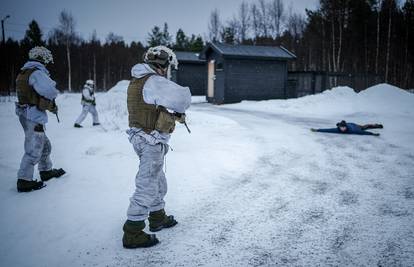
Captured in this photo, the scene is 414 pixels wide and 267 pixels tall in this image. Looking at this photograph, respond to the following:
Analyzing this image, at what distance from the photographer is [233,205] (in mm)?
3936

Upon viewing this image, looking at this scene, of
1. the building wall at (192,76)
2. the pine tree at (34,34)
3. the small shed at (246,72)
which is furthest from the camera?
the pine tree at (34,34)

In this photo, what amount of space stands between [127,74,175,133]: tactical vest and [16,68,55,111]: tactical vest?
2.22 metres

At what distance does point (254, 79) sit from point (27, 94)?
737 inches

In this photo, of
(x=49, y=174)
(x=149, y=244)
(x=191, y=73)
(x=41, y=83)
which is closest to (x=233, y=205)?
(x=149, y=244)

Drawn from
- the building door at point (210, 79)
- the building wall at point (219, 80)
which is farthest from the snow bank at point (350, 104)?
the building door at point (210, 79)

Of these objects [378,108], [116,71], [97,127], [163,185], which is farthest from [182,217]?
[116,71]

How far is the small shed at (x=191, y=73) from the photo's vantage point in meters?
29.7

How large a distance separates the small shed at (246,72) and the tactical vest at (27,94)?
16751mm

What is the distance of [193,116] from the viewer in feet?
39.1

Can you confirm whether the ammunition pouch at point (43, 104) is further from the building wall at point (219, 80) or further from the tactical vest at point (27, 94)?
the building wall at point (219, 80)

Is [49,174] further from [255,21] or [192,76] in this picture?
[255,21]

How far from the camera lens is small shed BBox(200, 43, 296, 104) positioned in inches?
827

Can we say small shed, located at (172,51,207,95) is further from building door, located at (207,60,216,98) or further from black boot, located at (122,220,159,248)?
black boot, located at (122,220,159,248)

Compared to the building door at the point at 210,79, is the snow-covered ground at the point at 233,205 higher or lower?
A: lower
